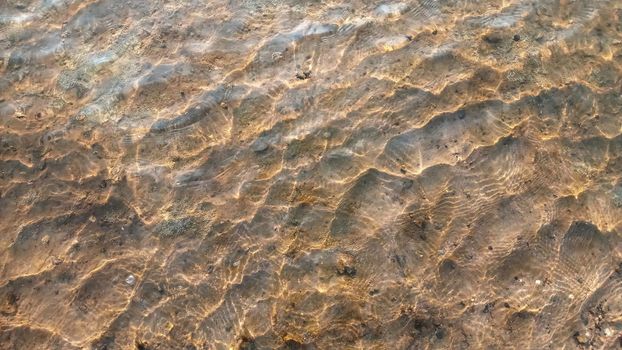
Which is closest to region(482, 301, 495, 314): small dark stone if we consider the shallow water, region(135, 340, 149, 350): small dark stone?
the shallow water

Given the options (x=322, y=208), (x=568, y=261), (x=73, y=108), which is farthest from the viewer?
(x=73, y=108)

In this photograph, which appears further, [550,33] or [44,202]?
[550,33]

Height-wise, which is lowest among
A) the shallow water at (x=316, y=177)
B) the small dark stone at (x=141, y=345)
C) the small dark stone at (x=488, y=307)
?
the small dark stone at (x=141, y=345)

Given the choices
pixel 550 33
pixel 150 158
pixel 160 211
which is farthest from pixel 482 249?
pixel 150 158

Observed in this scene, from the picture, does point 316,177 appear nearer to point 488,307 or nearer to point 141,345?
point 488,307

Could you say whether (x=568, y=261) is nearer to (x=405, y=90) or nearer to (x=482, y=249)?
(x=482, y=249)

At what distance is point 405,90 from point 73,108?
2.69 metres

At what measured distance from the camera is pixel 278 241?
3.28 meters

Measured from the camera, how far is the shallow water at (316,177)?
10.1 feet

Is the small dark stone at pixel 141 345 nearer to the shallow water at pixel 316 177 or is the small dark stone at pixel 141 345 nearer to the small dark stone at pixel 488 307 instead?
the shallow water at pixel 316 177

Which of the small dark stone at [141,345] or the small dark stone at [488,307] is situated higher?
the small dark stone at [488,307]

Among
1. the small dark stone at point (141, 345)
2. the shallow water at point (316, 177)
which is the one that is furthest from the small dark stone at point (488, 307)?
the small dark stone at point (141, 345)

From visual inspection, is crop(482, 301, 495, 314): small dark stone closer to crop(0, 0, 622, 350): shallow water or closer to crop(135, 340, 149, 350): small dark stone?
crop(0, 0, 622, 350): shallow water

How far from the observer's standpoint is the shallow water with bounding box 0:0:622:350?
309 centimetres
